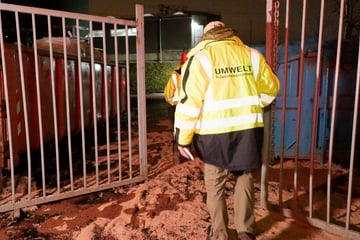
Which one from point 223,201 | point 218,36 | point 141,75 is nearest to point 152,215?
point 223,201

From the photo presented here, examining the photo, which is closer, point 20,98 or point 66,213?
point 66,213

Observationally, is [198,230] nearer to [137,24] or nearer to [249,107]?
[249,107]

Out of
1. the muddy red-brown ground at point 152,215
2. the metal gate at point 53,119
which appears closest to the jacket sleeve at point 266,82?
the muddy red-brown ground at point 152,215

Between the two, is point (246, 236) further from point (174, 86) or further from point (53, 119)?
point (53, 119)

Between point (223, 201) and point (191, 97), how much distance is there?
0.96 meters

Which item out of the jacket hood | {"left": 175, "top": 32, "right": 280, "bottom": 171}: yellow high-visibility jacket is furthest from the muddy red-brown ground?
the jacket hood

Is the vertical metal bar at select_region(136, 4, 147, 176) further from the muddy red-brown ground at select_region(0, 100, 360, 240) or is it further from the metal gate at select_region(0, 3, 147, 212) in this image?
the muddy red-brown ground at select_region(0, 100, 360, 240)

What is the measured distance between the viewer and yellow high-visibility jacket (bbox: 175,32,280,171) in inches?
90.4

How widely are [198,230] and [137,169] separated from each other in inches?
89.3

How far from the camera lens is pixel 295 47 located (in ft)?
17.4

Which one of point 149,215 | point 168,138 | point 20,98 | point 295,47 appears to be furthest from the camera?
point 168,138

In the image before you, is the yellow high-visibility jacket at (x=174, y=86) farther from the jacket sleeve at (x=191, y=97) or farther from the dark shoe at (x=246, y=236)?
the dark shoe at (x=246, y=236)

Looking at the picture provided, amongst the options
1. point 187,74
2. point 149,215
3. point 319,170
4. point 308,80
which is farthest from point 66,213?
point 308,80

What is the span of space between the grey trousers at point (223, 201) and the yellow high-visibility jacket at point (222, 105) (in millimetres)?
154
